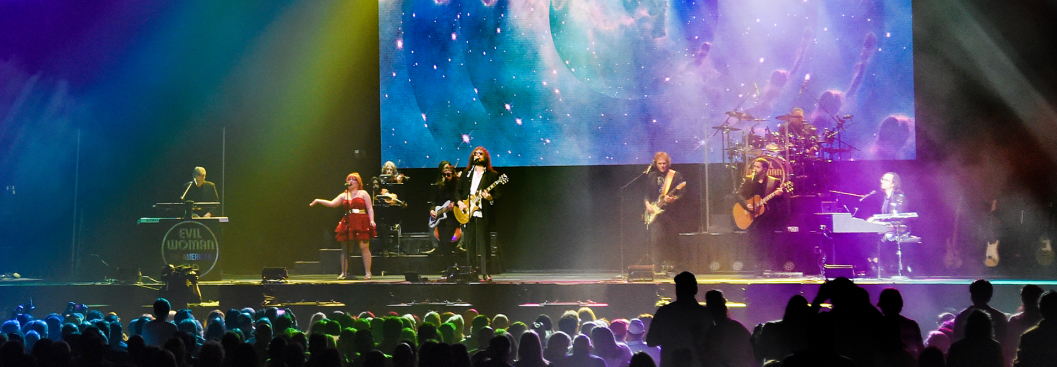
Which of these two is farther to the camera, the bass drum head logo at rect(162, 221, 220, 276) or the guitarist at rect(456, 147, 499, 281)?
the bass drum head logo at rect(162, 221, 220, 276)

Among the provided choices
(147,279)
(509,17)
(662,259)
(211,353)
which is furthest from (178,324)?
(509,17)

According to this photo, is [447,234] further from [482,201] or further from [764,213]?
[764,213]

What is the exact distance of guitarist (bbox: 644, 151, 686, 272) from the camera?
895cm

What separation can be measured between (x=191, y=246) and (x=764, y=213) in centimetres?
689

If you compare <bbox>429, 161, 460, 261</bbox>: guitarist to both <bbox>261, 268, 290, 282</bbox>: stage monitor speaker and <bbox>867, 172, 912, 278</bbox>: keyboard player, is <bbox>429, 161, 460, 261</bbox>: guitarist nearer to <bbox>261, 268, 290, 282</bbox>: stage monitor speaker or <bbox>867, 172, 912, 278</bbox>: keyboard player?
<bbox>261, 268, 290, 282</bbox>: stage monitor speaker

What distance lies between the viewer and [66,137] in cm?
1065

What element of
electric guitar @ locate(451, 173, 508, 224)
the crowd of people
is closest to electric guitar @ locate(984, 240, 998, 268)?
the crowd of people

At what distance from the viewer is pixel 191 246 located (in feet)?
30.5

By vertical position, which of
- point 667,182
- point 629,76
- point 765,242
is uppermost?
point 629,76

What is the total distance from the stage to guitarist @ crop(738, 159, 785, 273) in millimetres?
397

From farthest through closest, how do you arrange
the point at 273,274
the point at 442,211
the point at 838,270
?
the point at 442,211, the point at 273,274, the point at 838,270

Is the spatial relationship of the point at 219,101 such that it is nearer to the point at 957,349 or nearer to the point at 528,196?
the point at 528,196

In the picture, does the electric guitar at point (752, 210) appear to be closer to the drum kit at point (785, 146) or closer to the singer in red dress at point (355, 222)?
the drum kit at point (785, 146)

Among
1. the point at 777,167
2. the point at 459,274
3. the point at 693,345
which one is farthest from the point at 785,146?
the point at 693,345
